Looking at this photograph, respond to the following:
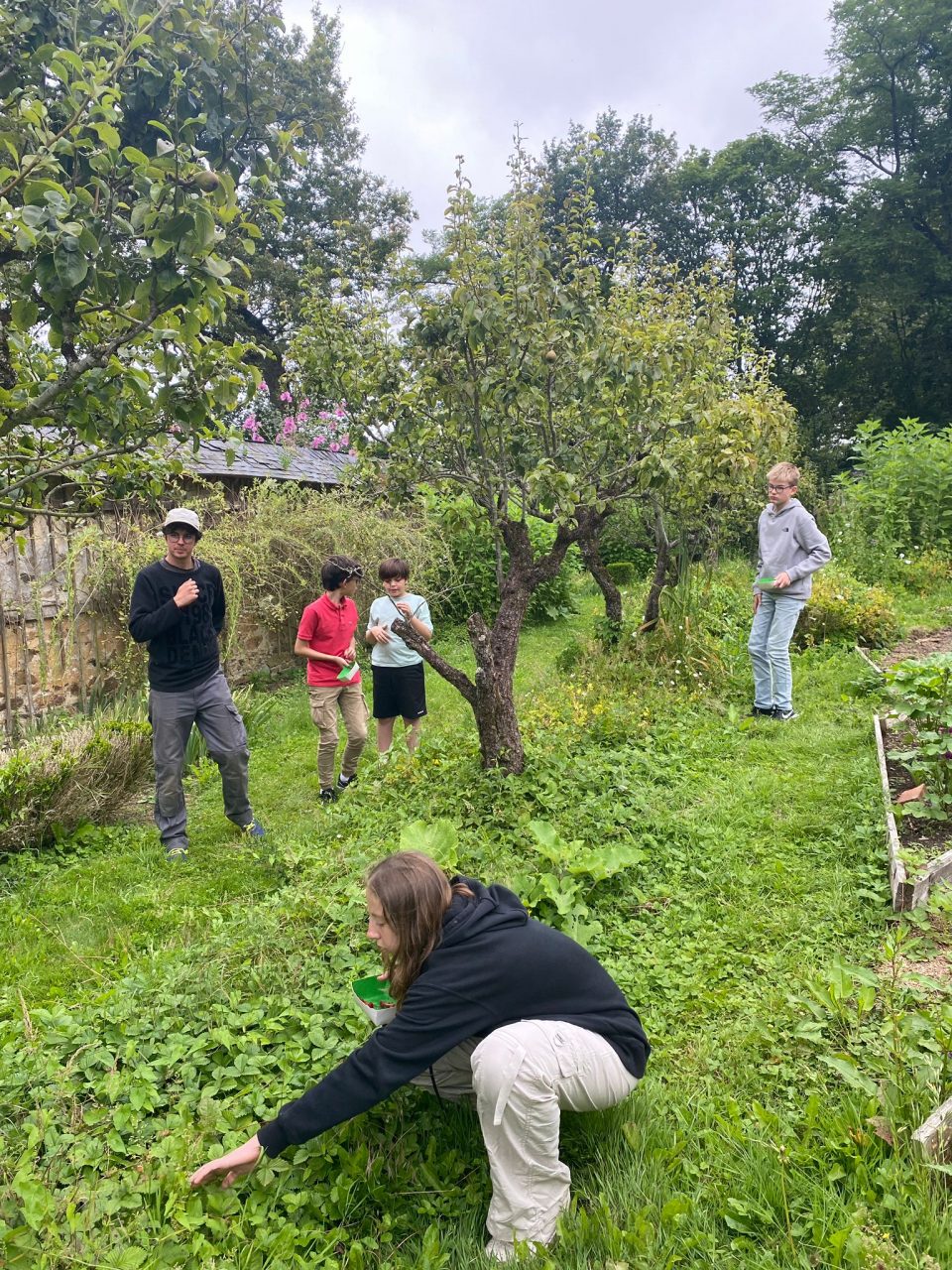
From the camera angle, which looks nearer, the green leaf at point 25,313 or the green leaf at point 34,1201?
the green leaf at point 34,1201

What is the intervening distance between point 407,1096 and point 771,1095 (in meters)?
1.15

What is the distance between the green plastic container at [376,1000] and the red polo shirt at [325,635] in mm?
3103

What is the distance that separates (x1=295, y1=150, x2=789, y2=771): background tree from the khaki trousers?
1105 millimetres

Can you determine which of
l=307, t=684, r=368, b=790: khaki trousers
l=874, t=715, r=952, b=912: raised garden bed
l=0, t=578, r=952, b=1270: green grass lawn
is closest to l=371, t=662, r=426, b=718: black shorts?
l=307, t=684, r=368, b=790: khaki trousers

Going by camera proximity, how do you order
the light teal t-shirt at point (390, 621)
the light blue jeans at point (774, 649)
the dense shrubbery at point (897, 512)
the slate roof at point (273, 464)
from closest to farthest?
the light teal t-shirt at point (390, 621)
the light blue jeans at point (774, 649)
the slate roof at point (273, 464)
the dense shrubbery at point (897, 512)

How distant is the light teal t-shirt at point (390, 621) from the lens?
5.49 meters

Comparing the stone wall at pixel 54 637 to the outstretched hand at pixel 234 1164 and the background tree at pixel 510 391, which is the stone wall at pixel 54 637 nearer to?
the background tree at pixel 510 391

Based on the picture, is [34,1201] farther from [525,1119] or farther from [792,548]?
[792,548]

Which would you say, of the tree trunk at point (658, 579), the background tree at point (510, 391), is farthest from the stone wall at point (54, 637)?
the tree trunk at point (658, 579)

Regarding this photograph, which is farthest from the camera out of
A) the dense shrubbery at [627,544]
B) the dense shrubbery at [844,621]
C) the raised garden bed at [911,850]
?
the dense shrubbery at [627,544]

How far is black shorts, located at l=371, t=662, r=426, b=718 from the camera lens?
5719 millimetres

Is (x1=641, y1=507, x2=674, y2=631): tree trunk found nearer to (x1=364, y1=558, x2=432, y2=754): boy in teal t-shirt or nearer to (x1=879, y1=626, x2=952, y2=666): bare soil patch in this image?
(x1=879, y1=626, x2=952, y2=666): bare soil patch

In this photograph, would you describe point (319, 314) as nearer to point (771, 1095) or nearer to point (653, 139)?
point (771, 1095)

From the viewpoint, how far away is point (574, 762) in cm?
505
